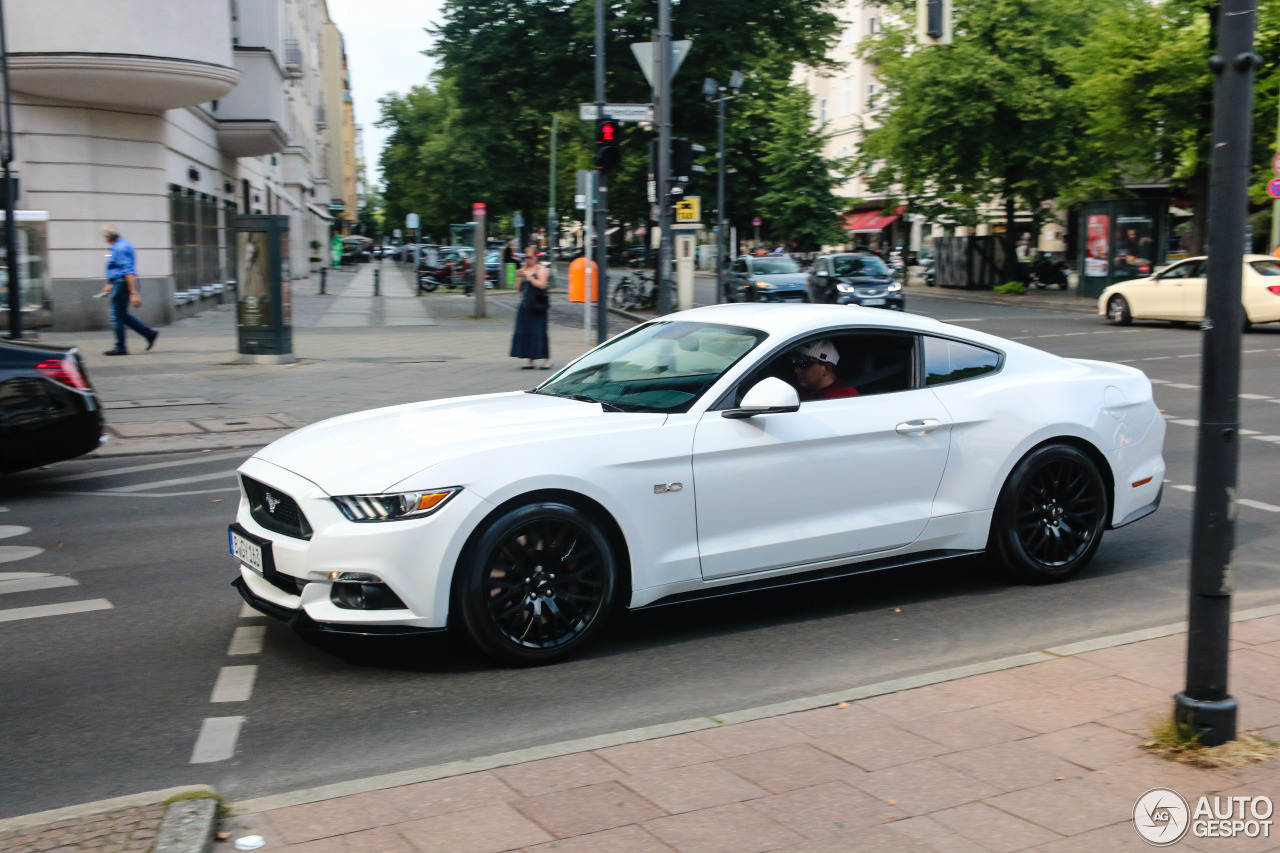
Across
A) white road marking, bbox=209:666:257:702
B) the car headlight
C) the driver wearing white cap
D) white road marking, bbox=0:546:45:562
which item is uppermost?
the driver wearing white cap

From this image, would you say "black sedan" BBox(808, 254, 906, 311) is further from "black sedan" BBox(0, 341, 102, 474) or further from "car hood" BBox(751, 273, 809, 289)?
"black sedan" BBox(0, 341, 102, 474)

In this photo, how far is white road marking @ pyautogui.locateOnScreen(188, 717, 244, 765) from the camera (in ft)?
13.6

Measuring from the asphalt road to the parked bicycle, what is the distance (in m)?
26.2

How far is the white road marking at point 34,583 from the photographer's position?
6.29 meters

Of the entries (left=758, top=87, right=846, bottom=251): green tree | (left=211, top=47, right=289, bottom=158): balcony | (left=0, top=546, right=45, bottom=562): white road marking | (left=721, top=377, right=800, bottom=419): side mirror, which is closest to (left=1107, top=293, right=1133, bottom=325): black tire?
(left=758, top=87, right=846, bottom=251): green tree

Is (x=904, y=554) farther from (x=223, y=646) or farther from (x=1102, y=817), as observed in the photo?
(x=223, y=646)

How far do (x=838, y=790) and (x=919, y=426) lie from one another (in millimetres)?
2471

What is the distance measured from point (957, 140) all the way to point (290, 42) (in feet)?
75.9

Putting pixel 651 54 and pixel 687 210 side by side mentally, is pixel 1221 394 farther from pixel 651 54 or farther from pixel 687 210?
pixel 687 210

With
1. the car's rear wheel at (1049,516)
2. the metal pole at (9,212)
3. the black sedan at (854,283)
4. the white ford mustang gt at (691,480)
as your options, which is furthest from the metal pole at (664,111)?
the black sedan at (854,283)

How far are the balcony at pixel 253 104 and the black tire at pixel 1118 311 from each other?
63.6 ft

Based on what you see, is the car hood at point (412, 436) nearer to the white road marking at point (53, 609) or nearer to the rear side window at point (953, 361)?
the white road marking at point (53, 609)

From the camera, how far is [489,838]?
3.37m

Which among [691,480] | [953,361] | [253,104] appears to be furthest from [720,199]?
[691,480]
